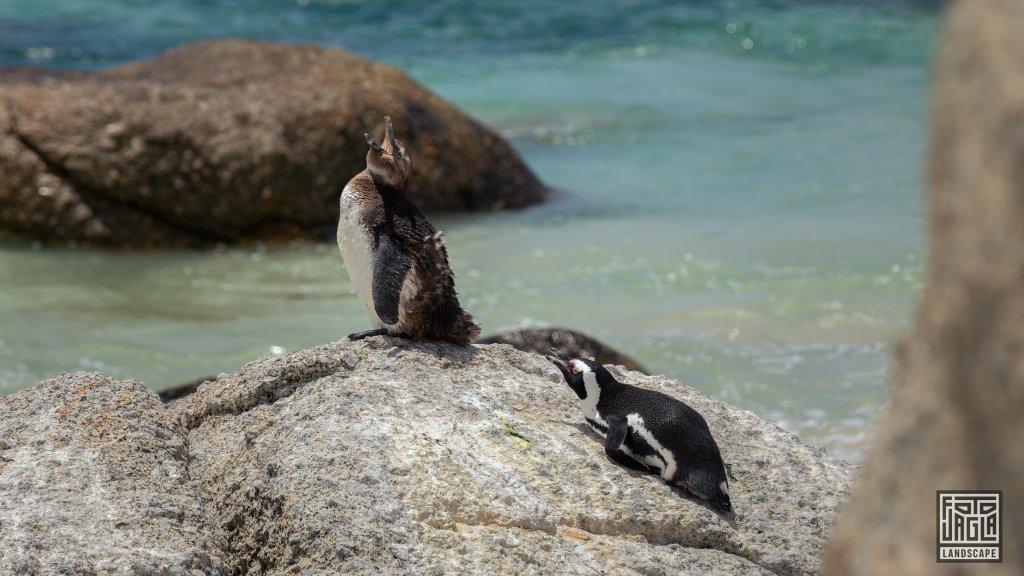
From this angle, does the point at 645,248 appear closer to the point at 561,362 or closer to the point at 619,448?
the point at 561,362

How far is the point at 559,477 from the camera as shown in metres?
3.50

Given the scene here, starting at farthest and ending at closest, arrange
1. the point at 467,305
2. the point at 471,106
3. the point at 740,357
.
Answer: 1. the point at 471,106
2. the point at 467,305
3. the point at 740,357

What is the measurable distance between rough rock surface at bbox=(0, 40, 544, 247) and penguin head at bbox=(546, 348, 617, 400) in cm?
761

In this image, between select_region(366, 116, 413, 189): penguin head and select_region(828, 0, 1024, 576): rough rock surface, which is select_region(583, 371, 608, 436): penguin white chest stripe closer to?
select_region(366, 116, 413, 189): penguin head

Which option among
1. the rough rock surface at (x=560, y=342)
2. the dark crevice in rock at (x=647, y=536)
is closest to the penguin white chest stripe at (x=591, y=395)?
the dark crevice in rock at (x=647, y=536)

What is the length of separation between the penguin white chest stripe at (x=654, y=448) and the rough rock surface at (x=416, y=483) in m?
0.06

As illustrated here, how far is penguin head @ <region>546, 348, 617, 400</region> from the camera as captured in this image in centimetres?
386

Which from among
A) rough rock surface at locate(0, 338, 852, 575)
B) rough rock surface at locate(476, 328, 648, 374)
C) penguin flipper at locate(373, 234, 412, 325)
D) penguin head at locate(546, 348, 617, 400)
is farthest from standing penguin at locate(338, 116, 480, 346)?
rough rock surface at locate(476, 328, 648, 374)

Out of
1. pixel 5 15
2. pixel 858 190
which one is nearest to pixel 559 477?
pixel 858 190

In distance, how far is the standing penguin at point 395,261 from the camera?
4.11 m

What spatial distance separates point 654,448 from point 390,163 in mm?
1511

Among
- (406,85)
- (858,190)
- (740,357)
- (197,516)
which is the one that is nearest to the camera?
(197,516)

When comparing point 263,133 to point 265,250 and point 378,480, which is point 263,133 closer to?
point 265,250

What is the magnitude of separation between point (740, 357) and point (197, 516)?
553 cm
